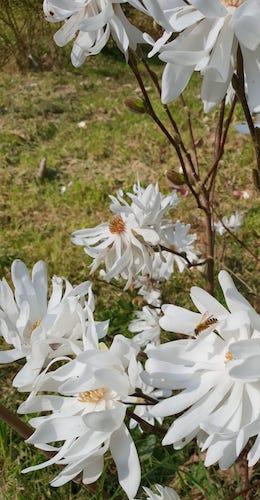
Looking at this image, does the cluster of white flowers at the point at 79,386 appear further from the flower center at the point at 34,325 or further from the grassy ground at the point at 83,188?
the grassy ground at the point at 83,188

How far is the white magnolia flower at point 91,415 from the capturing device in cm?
53

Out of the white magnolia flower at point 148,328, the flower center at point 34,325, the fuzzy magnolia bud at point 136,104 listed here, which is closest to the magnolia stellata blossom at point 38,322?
the flower center at point 34,325

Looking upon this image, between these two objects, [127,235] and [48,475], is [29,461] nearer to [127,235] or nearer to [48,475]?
[48,475]

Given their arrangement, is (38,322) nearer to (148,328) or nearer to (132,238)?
(132,238)

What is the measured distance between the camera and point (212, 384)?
521 millimetres

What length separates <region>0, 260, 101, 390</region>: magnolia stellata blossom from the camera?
→ 60 cm

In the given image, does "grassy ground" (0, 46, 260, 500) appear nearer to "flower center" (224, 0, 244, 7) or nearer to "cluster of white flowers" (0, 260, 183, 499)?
"cluster of white flowers" (0, 260, 183, 499)

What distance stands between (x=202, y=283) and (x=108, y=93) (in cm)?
287

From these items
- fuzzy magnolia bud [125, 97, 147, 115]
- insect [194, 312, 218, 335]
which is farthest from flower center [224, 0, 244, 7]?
fuzzy magnolia bud [125, 97, 147, 115]

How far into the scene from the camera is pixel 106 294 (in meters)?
2.16

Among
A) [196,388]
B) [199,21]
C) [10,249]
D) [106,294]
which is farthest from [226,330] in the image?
[10,249]

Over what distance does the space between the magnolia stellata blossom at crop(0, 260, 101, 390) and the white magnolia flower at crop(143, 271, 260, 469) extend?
92 mm

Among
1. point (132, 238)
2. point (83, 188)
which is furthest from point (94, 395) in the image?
point (83, 188)

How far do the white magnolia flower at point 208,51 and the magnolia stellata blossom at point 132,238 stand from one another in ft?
1.65
